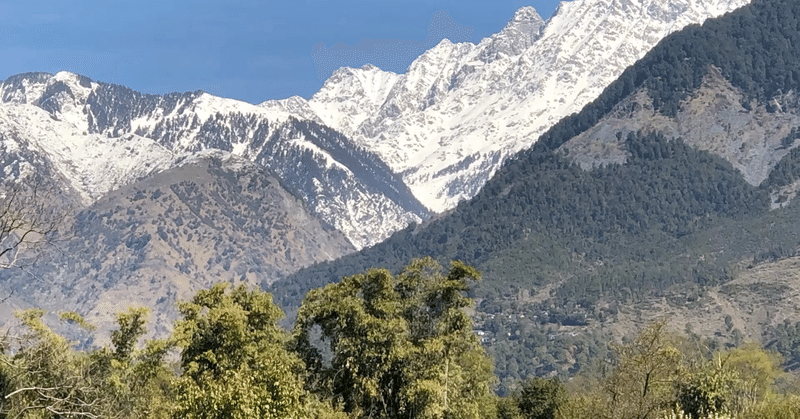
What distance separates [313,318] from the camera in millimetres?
77375

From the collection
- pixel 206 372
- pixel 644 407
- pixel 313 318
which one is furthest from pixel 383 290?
pixel 644 407

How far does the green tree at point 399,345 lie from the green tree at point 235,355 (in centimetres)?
330

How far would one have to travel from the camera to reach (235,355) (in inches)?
2790

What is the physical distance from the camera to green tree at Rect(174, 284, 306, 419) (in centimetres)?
5550

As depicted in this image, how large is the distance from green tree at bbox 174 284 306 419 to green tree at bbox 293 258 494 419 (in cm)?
330

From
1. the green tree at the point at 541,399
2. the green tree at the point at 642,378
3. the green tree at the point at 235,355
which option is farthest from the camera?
the green tree at the point at 541,399

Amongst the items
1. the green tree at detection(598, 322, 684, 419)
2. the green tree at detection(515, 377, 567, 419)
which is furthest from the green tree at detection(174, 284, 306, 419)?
the green tree at detection(515, 377, 567, 419)

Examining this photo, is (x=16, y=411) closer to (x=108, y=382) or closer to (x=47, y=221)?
(x=108, y=382)

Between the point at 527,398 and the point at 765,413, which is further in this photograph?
the point at 527,398

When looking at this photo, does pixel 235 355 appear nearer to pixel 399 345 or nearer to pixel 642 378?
pixel 399 345

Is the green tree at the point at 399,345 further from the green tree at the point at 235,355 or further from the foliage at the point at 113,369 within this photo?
the foliage at the point at 113,369

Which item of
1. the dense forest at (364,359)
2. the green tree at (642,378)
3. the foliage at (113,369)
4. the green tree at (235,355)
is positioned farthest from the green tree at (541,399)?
the foliage at (113,369)

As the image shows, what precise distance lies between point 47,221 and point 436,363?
35.5 metres

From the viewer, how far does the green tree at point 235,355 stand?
5550 cm
